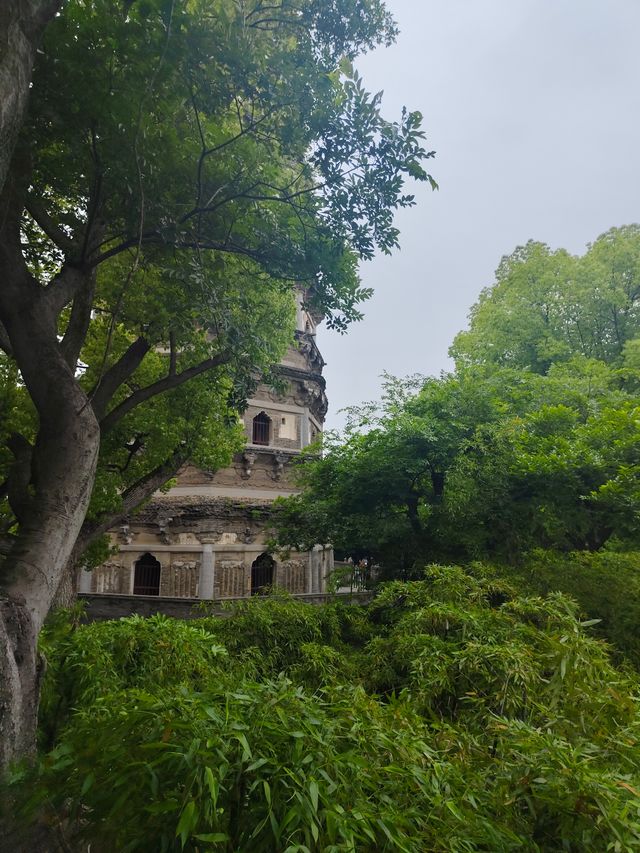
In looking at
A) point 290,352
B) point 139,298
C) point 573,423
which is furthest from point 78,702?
point 290,352

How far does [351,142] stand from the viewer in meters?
5.41

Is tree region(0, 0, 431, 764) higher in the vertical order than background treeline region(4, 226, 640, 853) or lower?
higher

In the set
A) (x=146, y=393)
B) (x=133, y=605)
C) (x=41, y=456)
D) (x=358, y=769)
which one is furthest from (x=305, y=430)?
(x=358, y=769)

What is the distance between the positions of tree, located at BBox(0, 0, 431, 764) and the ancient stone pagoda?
8.75 meters

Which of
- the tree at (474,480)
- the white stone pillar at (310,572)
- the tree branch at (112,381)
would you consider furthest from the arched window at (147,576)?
the tree branch at (112,381)

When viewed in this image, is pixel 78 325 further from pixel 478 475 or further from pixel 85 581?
pixel 85 581

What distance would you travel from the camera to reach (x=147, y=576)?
1513 cm

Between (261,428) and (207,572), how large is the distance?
462 cm

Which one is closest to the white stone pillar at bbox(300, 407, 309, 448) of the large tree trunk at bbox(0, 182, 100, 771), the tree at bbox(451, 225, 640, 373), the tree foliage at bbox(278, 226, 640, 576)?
the tree at bbox(451, 225, 640, 373)

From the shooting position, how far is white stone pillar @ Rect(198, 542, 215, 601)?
14.5 metres

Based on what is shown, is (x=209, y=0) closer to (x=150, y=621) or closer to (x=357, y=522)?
(x=150, y=621)

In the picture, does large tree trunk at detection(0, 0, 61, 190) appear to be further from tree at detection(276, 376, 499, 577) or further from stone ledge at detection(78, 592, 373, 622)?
stone ledge at detection(78, 592, 373, 622)

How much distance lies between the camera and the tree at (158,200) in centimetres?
426

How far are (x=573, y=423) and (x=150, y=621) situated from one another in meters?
7.47
